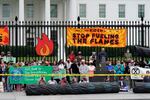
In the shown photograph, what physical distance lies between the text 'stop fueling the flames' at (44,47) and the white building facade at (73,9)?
42017mm

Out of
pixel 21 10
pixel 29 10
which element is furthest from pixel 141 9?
pixel 21 10

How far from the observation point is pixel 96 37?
3070 cm

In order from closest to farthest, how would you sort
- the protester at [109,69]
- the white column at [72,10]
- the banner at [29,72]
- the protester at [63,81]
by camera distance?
the protester at [63,81] < the banner at [29,72] < the protester at [109,69] < the white column at [72,10]

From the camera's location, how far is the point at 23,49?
3312 cm

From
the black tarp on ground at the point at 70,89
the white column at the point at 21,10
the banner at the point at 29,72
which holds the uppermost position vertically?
the white column at the point at 21,10

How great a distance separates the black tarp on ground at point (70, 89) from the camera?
85.7ft

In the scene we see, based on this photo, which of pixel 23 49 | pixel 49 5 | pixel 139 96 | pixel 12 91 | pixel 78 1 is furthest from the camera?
pixel 78 1

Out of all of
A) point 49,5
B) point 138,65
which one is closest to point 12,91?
point 138,65

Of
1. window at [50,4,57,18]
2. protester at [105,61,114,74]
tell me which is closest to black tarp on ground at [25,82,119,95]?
protester at [105,61,114,74]

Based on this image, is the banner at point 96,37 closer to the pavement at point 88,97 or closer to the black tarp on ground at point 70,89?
the black tarp on ground at point 70,89

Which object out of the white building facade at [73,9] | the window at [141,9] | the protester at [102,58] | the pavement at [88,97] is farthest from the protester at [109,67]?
the window at [141,9]

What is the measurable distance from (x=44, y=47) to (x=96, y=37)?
107 inches

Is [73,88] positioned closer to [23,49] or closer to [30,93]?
[30,93]

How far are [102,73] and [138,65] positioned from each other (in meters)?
1.95
